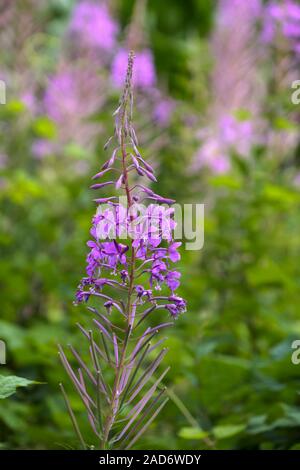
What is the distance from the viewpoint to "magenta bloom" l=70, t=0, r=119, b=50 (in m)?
4.38

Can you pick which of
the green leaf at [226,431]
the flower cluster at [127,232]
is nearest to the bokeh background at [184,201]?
the green leaf at [226,431]

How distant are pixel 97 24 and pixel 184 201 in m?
1.59

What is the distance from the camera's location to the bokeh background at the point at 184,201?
225 centimetres

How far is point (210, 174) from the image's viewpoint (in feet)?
12.9

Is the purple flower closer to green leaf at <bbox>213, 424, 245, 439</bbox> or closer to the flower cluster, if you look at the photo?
the flower cluster

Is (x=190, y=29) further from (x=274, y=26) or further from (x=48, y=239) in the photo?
(x=48, y=239)

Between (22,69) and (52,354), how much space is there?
1727 mm

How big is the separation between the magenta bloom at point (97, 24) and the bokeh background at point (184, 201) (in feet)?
0.05

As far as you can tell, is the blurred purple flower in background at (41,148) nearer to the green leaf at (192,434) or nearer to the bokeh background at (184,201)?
the bokeh background at (184,201)

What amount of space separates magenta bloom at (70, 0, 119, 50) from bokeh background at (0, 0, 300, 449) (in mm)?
17

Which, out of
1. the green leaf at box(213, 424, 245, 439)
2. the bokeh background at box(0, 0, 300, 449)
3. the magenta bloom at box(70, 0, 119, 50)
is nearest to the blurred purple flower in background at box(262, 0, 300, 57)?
the bokeh background at box(0, 0, 300, 449)

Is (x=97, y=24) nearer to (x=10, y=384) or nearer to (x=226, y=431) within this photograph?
(x=226, y=431)
